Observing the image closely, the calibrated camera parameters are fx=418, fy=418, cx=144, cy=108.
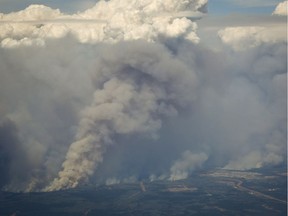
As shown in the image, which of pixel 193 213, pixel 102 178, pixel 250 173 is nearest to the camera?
pixel 193 213

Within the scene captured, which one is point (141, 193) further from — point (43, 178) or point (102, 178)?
point (43, 178)

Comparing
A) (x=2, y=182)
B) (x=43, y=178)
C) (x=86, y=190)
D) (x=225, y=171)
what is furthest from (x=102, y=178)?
(x=225, y=171)

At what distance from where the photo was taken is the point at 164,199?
4641 inches

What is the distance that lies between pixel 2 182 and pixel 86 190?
27312mm

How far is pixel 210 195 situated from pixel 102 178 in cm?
3525

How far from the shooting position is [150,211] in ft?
340

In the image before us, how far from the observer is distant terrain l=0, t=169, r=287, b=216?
10531 centimetres

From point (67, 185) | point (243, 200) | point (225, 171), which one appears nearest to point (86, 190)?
point (67, 185)

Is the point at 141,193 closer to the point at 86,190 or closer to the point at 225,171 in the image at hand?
the point at 86,190

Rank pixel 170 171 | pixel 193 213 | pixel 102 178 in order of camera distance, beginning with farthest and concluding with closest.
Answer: pixel 170 171
pixel 102 178
pixel 193 213

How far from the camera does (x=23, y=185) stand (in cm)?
12938

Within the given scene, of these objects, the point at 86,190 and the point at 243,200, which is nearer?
the point at 243,200

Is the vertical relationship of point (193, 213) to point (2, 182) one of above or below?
below

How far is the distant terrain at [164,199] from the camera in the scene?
105 metres
